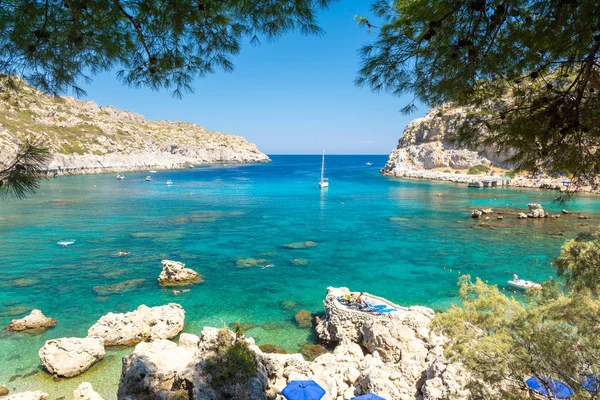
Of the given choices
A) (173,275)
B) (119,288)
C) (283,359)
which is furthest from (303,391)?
(119,288)

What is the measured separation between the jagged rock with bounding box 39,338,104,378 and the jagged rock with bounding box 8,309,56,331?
14.7ft

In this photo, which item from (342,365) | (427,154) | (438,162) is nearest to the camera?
(342,365)

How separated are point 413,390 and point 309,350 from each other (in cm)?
554

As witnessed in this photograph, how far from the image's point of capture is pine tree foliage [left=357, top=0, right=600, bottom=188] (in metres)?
5.17

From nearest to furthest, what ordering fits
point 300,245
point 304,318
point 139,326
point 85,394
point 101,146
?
point 85,394 → point 139,326 → point 304,318 → point 300,245 → point 101,146

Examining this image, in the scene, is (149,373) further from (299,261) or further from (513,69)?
(299,261)

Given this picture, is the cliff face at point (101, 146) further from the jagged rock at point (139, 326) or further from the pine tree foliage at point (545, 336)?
the pine tree foliage at point (545, 336)

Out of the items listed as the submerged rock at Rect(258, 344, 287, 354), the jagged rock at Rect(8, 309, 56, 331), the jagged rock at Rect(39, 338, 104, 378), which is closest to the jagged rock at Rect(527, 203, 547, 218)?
the submerged rock at Rect(258, 344, 287, 354)

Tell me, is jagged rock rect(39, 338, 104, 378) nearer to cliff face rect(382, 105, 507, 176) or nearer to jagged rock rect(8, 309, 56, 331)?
jagged rock rect(8, 309, 56, 331)

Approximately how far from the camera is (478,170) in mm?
96875

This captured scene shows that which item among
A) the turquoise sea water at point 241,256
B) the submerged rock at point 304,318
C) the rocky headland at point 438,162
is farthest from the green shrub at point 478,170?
the submerged rock at point 304,318

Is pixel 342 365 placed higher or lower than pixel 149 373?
lower

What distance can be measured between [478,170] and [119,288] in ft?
323

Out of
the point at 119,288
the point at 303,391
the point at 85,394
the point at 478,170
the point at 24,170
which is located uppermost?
the point at 478,170
